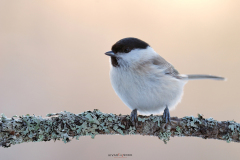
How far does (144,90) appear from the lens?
169cm

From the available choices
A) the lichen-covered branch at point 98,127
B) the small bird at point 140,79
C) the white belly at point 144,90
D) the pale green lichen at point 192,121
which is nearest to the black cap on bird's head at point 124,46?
the small bird at point 140,79

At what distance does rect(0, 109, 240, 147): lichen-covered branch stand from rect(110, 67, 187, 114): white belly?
0.61 feet

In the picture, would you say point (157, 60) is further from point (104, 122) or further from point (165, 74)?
point (104, 122)

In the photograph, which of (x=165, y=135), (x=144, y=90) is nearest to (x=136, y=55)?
(x=144, y=90)

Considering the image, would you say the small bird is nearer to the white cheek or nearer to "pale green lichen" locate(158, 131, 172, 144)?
the white cheek

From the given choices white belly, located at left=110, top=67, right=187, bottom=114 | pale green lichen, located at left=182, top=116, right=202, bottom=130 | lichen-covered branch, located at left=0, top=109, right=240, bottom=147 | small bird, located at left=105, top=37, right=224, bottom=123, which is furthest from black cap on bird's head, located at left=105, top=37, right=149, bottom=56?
pale green lichen, located at left=182, top=116, right=202, bottom=130

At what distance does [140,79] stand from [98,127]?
0.50m

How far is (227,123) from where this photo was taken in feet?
4.89

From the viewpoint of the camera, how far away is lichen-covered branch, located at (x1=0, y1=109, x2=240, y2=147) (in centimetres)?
130

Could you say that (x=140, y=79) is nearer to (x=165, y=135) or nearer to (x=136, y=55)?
(x=136, y=55)

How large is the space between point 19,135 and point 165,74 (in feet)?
3.87

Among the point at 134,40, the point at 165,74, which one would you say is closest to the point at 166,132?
the point at 165,74

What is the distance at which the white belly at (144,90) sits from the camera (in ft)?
5.55

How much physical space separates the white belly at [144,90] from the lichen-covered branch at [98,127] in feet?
0.61
